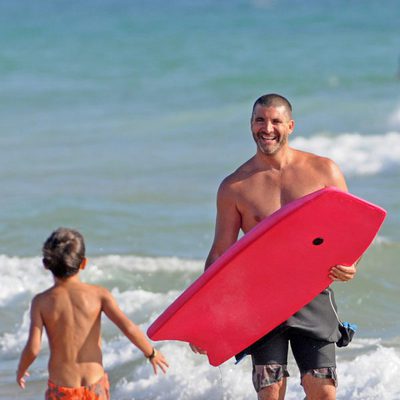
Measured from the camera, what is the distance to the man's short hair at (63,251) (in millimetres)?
4219

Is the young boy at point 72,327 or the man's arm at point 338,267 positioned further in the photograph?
the man's arm at point 338,267

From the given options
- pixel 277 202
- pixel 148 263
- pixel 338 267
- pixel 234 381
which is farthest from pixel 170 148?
pixel 338 267

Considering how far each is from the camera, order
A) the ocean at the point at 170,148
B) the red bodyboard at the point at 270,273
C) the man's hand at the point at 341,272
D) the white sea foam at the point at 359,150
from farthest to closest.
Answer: the white sea foam at the point at 359,150 → the ocean at the point at 170,148 → the man's hand at the point at 341,272 → the red bodyboard at the point at 270,273

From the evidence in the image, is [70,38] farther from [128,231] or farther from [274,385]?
[274,385]

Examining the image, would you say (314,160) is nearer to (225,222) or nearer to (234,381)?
(225,222)

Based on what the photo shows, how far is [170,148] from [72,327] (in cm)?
1057

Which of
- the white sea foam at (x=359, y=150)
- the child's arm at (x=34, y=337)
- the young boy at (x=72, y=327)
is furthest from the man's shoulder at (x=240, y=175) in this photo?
the white sea foam at (x=359, y=150)

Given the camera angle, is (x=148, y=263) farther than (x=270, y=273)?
Yes

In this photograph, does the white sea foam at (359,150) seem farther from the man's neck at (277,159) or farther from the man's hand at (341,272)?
the man's hand at (341,272)

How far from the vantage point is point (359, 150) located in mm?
14070

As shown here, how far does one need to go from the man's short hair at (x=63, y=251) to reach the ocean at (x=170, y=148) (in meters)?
2.25

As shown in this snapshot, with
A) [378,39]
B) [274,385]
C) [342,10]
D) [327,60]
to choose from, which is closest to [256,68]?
[327,60]

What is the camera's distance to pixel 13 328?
25.3 feet

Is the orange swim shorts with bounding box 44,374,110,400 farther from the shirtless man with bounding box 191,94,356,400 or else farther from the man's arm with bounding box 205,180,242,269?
the man's arm with bounding box 205,180,242,269
